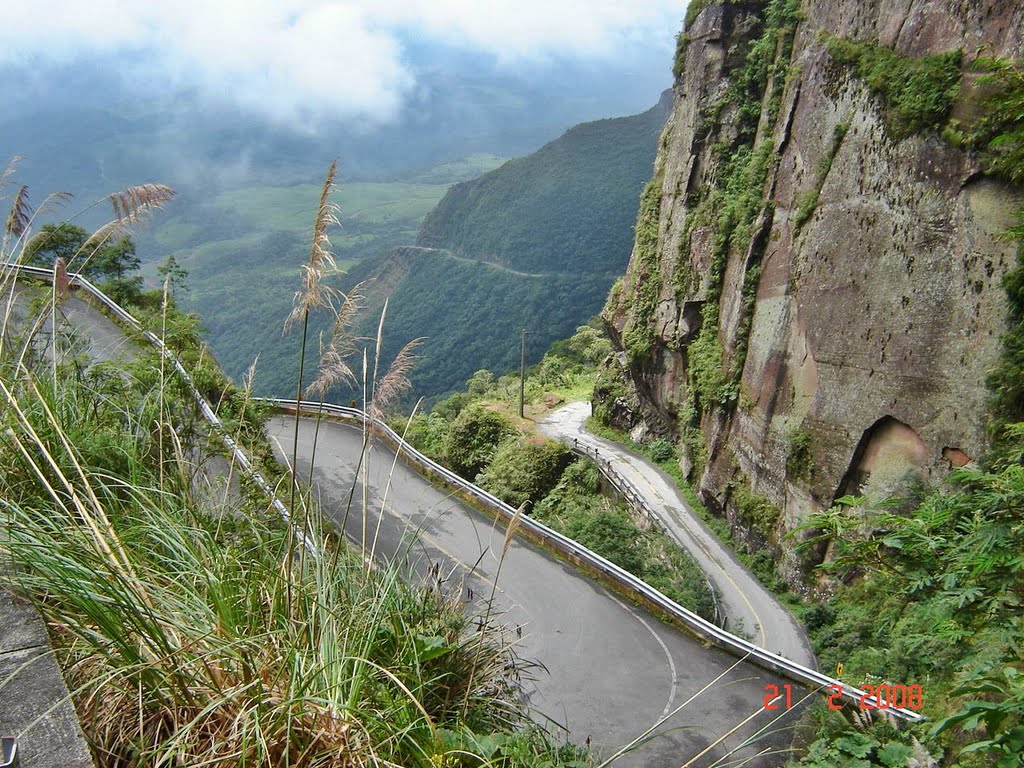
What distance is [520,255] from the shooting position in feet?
251

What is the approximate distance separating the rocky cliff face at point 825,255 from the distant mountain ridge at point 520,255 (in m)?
33.7

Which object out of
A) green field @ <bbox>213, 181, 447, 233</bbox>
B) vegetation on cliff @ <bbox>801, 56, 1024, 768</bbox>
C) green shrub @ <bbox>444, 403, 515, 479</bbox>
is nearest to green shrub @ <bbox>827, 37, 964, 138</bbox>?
vegetation on cliff @ <bbox>801, 56, 1024, 768</bbox>

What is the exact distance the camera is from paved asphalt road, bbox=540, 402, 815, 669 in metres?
14.8

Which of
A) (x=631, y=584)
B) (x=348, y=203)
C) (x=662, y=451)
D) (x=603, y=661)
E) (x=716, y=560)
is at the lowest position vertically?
(x=716, y=560)

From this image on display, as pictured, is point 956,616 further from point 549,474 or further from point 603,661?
point 549,474

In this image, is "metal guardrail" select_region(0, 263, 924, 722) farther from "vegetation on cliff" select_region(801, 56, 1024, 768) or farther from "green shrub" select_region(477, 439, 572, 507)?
"green shrub" select_region(477, 439, 572, 507)

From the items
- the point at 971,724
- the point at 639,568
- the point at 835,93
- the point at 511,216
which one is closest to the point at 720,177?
the point at 835,93

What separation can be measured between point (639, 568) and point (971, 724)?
45.5 feet

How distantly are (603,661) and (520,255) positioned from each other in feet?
Result: 222

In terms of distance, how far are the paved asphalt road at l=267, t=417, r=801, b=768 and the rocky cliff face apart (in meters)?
5.94

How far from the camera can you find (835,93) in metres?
16.8

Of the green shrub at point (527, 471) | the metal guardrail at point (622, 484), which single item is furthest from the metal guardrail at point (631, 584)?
the green shrub at point (527, 471)
